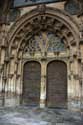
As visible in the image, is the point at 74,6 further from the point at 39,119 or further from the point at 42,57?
the point at 39,119

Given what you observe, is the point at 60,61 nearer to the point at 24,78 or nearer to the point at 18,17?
the point at 24,78

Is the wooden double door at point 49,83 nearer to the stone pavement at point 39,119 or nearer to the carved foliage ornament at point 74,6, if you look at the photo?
the stone pavement at point 39,119

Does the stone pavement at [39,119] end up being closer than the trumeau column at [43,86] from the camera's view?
Yes

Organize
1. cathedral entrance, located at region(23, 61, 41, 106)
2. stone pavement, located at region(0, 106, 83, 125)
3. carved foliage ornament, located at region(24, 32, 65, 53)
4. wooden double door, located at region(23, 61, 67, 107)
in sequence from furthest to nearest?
1. carved foliage ornament, located at region(24, 32, 65, 53)
2. cathedral entrance, located at region(23, 61, 41, 106)
3. wooden double door, located at region(23, 61, 67, 107)
4. stone pavement, located at region(0, 106, 83, 125)

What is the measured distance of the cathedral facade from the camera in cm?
679

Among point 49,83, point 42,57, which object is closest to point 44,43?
point 42,57

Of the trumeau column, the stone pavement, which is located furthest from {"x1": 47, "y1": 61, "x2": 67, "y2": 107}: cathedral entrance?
the stone pavement

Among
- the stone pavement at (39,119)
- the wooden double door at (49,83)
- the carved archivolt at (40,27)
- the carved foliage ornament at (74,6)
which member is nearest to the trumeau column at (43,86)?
the wooden double door at (49,83)

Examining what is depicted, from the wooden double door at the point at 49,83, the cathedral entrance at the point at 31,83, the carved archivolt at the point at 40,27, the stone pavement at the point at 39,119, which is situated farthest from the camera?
the cathedral entrance at the point at 31,83

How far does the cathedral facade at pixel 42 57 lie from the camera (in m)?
6.79

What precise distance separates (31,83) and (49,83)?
0.79m

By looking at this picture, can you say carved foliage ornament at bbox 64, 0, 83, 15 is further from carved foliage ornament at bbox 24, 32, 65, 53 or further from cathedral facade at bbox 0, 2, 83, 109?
carved foliage ornament at bbox 24, 32, 65, 53

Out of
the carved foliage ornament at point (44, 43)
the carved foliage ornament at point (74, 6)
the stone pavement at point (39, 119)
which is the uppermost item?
the carved foliage ornament at point (74, 6)

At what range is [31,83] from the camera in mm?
7340
